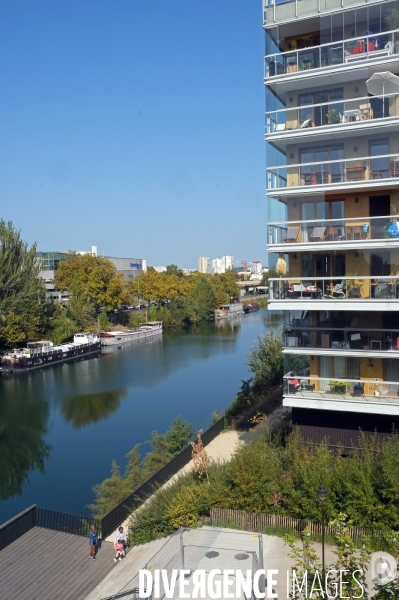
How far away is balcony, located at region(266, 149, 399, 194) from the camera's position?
48.0ft

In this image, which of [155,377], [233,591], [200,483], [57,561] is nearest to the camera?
[233,591]

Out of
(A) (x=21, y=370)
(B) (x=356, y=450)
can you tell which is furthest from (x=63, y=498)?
(A) (x=21, y=370)

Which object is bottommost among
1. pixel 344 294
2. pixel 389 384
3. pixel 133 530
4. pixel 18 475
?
pixel 18 475

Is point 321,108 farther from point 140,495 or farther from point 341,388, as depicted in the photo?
point 140,495

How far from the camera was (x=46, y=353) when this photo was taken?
4806 cm

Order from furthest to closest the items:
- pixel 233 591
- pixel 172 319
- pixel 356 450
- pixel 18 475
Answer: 1. pixel 172 319
2. pixel 18 475
3. pixel 356 450
4. pixel 233 591

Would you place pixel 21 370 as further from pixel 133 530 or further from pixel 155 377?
pixel 133 530

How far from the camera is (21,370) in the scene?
4531cm

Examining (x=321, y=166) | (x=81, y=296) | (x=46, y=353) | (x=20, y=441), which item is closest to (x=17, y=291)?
(x=46, y=353)

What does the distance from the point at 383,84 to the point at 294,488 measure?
1014 cm

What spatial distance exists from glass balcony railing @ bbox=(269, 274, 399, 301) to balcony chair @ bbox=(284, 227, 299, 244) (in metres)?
1.02

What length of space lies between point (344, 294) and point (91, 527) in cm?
840

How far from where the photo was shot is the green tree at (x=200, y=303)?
8305 cm

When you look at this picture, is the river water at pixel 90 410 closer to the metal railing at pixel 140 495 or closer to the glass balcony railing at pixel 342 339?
the metal railing at pixel 140 495
